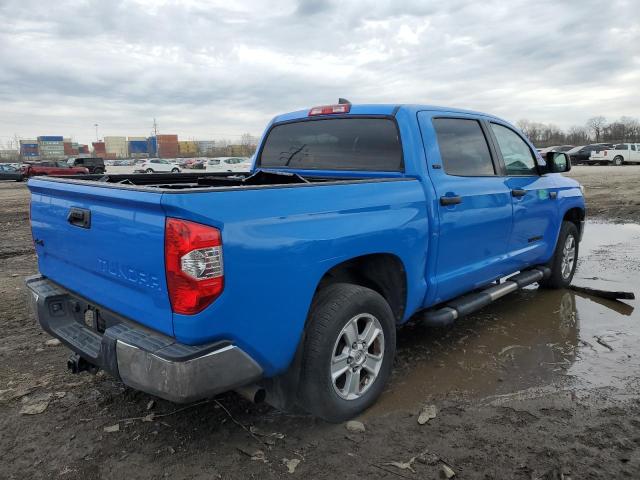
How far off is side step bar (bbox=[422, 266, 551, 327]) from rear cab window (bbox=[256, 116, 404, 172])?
109cm

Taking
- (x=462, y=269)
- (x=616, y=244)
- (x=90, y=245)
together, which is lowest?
(x=616, y=244)

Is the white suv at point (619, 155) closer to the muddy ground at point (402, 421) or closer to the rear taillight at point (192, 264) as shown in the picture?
the muddy ground at point (402, 421)

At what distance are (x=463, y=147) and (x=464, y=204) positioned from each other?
592 mm

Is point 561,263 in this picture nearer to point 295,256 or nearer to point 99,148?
point 295,256

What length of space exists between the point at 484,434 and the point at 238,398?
60.8 inches

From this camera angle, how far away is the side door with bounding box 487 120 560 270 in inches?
175

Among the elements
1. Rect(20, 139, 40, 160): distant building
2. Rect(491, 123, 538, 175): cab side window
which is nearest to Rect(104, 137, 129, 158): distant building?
Rect(20, 139, 40, 160): distant building

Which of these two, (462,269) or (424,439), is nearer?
(424,439)

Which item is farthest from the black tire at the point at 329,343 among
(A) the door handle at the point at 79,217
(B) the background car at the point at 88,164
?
(B) the background car at the point at 88,164

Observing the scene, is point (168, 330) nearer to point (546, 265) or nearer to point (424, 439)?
point (424, 439)

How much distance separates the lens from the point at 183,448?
2750 mm

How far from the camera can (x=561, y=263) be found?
5559mm

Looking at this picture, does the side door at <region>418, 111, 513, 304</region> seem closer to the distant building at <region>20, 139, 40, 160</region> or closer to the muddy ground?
the muddy ground

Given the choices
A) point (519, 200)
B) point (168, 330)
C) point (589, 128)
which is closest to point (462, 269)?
point (519, 200)
